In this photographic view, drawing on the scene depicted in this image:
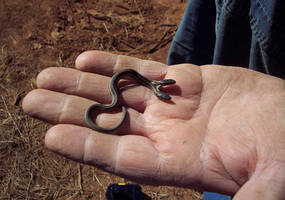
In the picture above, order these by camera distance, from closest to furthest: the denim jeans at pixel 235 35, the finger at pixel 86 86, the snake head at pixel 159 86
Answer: the denim jeans at pixel 235 35, the finger at pixel 86 86, the snake head at pixel 159 86

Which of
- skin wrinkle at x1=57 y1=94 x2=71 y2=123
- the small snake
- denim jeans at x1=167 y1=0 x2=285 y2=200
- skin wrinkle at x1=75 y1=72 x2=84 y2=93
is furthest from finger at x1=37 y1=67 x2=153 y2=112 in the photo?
denim jeans at x1=167 y1=0 x2=285 y2=200

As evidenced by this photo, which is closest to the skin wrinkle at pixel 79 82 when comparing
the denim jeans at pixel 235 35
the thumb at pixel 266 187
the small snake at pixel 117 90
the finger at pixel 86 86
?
the finger at pixel 86 86

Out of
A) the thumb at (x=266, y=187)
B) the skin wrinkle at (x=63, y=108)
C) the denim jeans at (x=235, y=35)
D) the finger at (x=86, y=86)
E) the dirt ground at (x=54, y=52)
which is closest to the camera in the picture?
the thumb at (x=266, y=187)

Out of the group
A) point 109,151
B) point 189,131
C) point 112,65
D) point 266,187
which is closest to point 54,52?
point 112,65

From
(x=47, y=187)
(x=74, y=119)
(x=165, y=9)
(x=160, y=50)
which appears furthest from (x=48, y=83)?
(x=165, y=9)

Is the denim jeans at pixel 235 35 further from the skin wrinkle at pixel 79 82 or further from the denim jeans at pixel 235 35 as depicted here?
the skin wrinkle at pixel 79 82

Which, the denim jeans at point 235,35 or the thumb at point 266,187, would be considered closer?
the thumb at point 266,187
